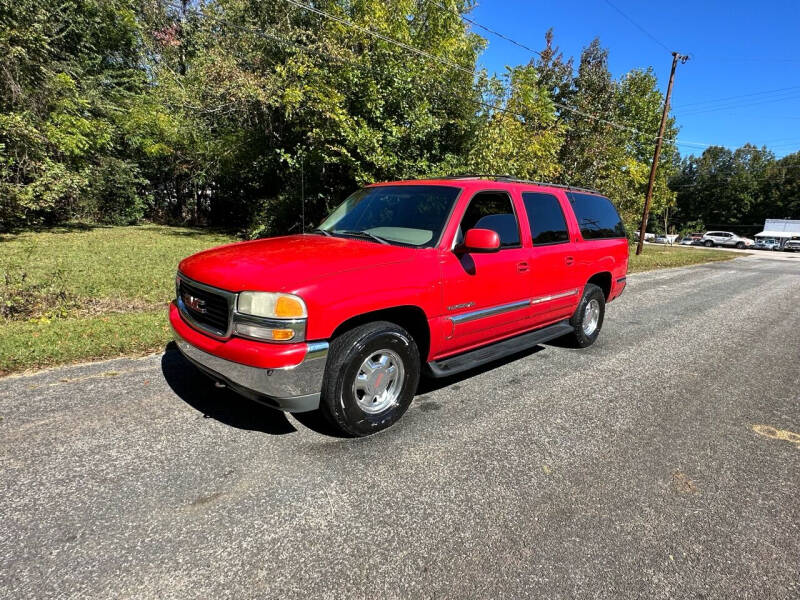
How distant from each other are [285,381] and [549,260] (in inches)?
120

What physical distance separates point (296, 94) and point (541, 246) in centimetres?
1099

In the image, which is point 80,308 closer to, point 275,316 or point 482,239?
point 275,316

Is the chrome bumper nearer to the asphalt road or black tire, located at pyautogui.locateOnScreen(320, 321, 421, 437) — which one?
black tire, located at pyautogui.locateOnScreen(320, 321, 421, 437)

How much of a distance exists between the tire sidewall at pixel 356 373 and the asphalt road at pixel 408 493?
141 mm

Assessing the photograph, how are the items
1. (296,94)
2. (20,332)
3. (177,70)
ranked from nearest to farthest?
(20,332), (296,94), (177,70)

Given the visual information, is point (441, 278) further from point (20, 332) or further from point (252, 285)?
point (20, 332)

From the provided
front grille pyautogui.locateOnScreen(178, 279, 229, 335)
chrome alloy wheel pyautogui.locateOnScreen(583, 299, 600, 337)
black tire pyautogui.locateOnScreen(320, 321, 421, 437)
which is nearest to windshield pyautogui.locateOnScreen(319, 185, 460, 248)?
black tire pyautogui.locateOnScreen(320, 321, 421, 437)

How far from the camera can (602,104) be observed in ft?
84.2

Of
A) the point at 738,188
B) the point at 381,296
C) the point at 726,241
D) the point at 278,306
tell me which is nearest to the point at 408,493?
the point at 381,296

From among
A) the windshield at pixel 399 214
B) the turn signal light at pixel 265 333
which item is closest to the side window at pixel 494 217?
the windshield at pixel 399 214

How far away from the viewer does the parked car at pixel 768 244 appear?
1908 inches

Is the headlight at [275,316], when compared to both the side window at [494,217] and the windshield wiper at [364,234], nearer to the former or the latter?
the windshield wiper at [364,234]

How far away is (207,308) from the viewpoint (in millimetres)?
3055

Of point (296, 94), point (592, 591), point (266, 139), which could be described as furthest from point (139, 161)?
point (592, 591)
